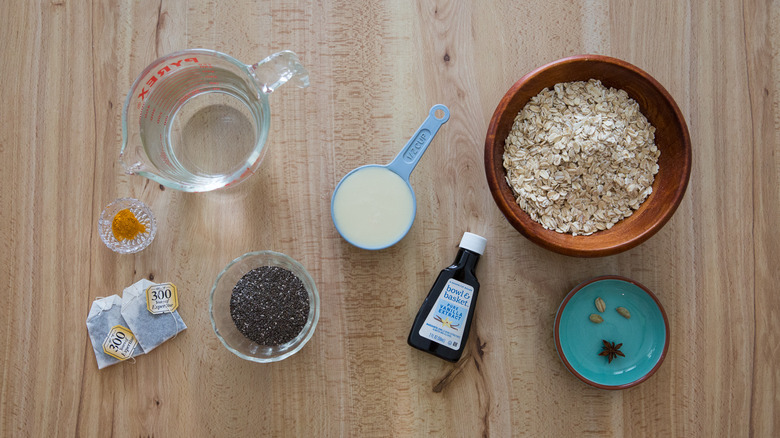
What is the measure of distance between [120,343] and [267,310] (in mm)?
297

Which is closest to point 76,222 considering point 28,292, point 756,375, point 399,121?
point 28,292

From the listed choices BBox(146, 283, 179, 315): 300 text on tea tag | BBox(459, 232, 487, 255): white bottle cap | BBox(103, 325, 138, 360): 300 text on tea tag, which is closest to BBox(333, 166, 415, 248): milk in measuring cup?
BBox(459, 232, 487, 255): white bottle cap

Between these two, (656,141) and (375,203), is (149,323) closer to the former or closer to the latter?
(375,203)

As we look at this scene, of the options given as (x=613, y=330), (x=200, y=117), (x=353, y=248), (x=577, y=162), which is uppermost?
(x=200, y=117)

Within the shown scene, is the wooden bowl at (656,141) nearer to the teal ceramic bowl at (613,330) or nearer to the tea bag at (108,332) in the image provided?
the teal ceramic bowl at (613,330)

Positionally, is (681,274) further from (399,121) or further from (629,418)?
(399,121)

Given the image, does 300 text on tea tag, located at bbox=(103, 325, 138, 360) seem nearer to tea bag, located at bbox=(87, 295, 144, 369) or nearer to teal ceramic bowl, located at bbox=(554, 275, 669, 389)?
tea bag, located at bbox=(87, 295, 144, 369)

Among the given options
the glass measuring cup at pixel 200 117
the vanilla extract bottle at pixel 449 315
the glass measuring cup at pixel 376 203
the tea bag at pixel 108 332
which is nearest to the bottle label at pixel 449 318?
the vanilla extract bottle at pixel 449 315

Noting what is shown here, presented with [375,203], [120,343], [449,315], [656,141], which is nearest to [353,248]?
[375,203]

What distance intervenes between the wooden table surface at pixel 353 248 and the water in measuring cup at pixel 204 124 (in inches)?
2.3

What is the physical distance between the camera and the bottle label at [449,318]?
0.97 meters

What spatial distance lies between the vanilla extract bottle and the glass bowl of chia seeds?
205 millimetres

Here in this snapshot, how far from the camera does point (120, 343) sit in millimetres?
984

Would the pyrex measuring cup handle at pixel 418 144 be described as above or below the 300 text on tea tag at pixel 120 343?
above
